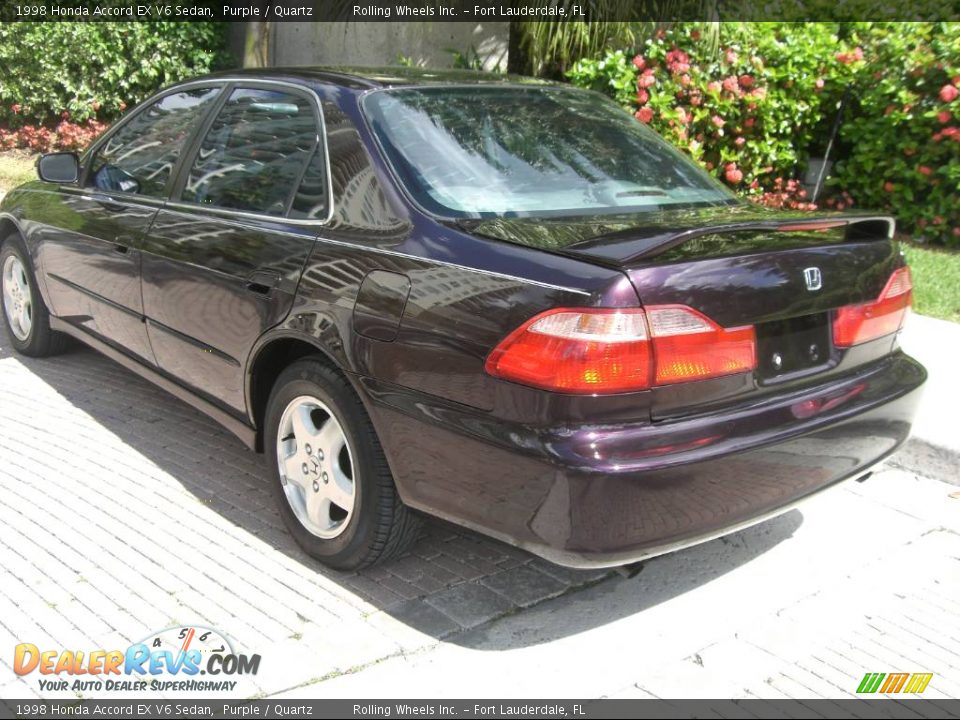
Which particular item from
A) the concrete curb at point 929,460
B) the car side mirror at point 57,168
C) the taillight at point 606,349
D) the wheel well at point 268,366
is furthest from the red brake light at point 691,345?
the car side mirror at point 57,168

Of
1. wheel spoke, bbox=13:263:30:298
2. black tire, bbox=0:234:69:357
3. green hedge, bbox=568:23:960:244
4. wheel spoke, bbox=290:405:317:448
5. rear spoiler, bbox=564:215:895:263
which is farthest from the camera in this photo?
green hedge, bbox=568:23:960:244

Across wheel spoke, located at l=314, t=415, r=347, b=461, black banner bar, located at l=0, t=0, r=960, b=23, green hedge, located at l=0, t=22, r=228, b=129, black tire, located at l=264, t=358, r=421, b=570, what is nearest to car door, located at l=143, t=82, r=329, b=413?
black tire, located at l=264, t=358, r=421, b=570

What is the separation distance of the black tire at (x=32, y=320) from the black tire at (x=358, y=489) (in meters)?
2.73

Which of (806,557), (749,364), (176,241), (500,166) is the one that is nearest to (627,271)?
(749,364)

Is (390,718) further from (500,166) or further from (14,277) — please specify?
(14,277)

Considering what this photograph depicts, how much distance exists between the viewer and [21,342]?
5.83 m

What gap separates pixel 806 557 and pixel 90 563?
2.63m

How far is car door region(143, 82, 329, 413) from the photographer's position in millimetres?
3504

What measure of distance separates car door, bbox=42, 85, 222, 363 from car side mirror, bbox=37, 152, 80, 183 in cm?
7

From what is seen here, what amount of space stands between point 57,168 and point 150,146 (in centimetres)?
68

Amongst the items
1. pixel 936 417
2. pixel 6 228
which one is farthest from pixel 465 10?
pixel 936 417

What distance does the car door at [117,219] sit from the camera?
14.3ft

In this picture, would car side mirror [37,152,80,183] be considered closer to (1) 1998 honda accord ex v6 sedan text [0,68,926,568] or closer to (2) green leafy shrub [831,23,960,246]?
(1) 1998 honda accord ex v6 sedan text [0,68,926,568]

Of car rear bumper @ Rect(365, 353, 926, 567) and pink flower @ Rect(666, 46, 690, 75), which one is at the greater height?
pink flower @ Rect(666, 46, 690, 75)
